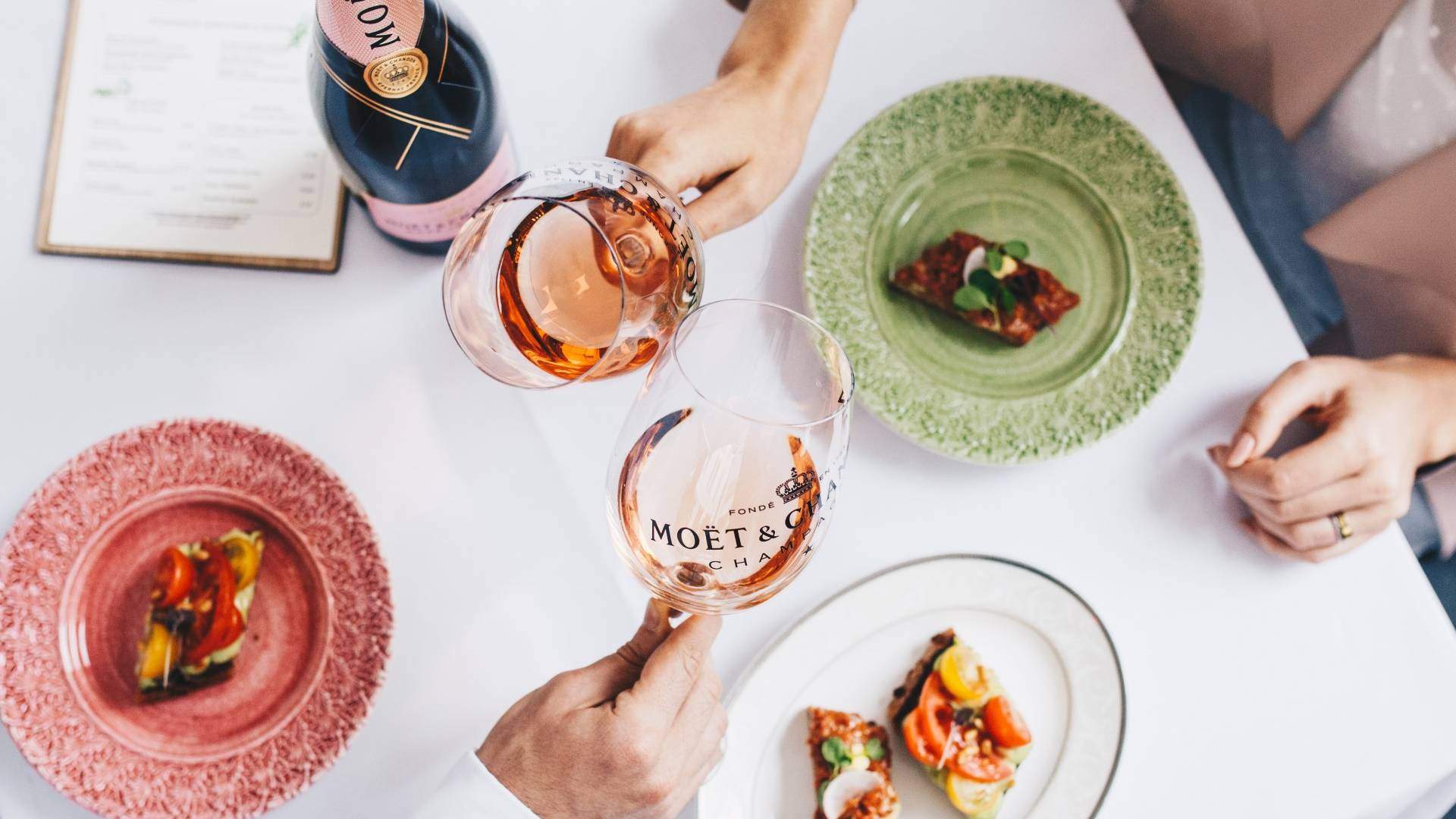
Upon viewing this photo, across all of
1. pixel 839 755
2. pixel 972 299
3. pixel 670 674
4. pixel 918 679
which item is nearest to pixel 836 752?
pixel 839 755

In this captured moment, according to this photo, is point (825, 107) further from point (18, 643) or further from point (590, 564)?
point (18, 643)

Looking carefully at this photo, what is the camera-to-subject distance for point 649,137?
0.77 meters

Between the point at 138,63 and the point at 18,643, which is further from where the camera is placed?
the point at 138,63

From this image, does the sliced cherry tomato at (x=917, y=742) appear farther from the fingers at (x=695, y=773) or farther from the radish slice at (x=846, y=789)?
the fingers at (x=695, y=773)

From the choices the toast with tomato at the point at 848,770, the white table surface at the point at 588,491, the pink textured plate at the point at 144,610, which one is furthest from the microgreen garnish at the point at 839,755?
the pink textured plate at the point at 144,610

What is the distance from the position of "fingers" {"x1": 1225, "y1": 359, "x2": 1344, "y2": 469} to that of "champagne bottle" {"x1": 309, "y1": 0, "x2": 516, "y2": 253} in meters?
0.72

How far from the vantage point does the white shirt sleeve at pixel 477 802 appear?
0.73 meters

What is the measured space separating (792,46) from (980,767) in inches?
26.7

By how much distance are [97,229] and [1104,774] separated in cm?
105

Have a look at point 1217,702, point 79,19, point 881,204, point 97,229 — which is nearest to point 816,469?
point 881,204

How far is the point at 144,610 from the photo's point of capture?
2.63 feet

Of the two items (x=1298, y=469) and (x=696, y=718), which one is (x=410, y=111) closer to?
(x=696, y=718)

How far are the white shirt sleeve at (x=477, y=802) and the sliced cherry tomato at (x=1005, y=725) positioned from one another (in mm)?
412

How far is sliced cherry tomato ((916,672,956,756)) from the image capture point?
0.85 m
